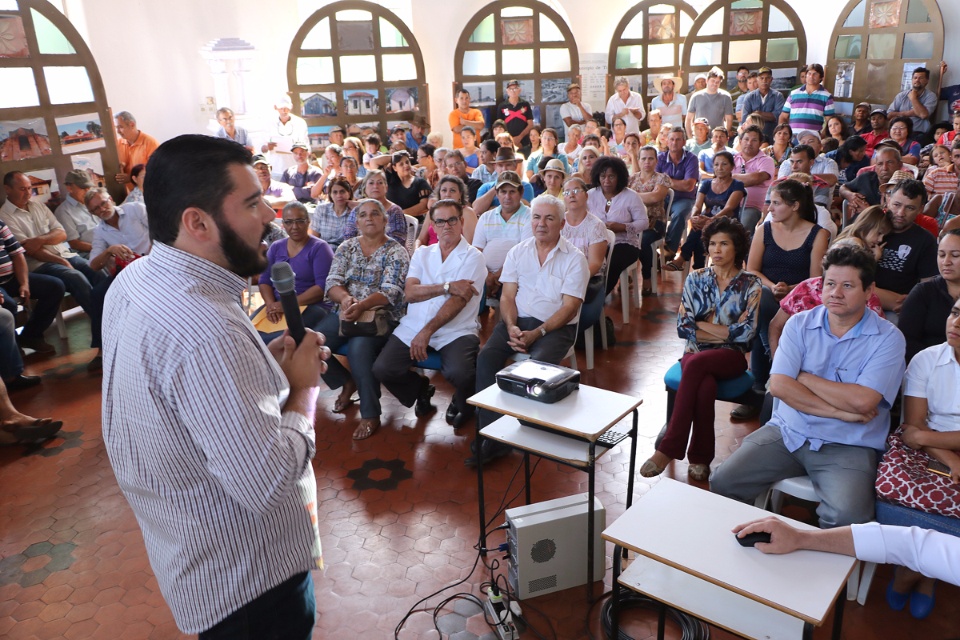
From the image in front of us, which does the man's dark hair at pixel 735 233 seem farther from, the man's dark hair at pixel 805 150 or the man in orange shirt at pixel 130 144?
the man in orange shirt at pixel 130 144

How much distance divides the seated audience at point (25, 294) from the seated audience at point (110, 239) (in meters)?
0.28

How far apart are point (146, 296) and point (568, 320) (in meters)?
2.80

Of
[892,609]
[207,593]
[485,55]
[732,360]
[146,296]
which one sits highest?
[485,55]

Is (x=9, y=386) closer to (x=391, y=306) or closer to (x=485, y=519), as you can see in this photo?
(x=391, y=306)

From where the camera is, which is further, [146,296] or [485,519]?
[485,519]

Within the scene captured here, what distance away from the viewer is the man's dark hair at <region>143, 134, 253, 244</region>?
50.4 inches

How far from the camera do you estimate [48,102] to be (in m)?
6.34

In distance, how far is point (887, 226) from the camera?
3.83 meters

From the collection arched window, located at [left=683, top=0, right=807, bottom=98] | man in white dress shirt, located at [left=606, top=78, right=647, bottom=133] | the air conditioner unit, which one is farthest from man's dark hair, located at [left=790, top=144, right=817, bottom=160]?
arched window, located at [left=683, top=0, right=807, bottom=98]

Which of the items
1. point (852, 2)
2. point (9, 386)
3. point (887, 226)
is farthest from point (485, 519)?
point (852, 2)

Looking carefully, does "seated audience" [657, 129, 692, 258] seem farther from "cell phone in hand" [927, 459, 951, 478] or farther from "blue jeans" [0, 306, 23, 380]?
"blue jeans" [0, 306, 23, 380]

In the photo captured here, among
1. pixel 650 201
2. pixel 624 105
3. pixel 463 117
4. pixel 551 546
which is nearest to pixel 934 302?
pixel 551 546

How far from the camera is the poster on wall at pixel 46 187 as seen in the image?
612 cm

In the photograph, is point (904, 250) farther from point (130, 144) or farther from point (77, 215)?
point (130, 144)
